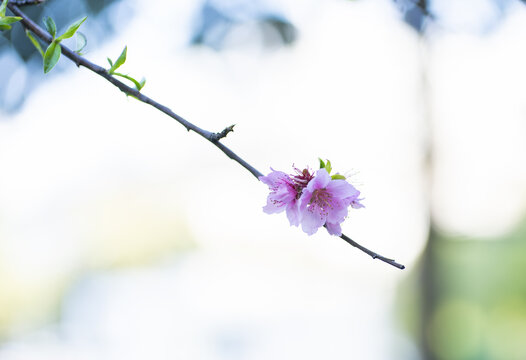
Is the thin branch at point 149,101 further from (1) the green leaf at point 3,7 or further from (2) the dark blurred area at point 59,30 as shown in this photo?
(2) the dark blurred area at point 59,30

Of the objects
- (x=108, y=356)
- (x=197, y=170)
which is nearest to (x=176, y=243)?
(x=197, y=170)

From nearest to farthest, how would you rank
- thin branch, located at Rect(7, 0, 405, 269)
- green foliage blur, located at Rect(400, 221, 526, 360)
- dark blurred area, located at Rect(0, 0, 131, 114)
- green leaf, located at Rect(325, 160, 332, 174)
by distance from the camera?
1. thin branch, located at Rect(7, 0, 405, 269)
2. green leaf, located at Rect(325, 160, 332, 174)
3. dark blurred area, located at Rect(0, 0, 131, 114)
4. green foliage blur, located at Rect(400, 221, 526, 360)

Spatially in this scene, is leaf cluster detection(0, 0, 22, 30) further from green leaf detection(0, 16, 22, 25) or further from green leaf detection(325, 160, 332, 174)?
green leaf detection(325, 160, 332, 174)

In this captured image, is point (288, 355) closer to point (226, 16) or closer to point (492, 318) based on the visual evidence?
point (492, 318)

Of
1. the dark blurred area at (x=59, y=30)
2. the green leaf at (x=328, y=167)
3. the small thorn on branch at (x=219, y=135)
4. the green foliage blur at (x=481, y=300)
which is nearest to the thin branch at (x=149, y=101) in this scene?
the small thorn on branch at (x=219, y=135)

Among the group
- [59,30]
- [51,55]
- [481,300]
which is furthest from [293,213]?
[481,300]

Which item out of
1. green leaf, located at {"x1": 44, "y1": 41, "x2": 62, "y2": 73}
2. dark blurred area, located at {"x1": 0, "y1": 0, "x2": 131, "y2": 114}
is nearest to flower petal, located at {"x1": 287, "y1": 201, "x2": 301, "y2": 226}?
green leaf, located at {"x1": 44, "y1": 41, "x2": 62, "y2": 73}

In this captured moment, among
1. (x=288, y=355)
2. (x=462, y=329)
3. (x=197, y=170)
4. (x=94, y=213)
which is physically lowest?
(x=288, y=355)
